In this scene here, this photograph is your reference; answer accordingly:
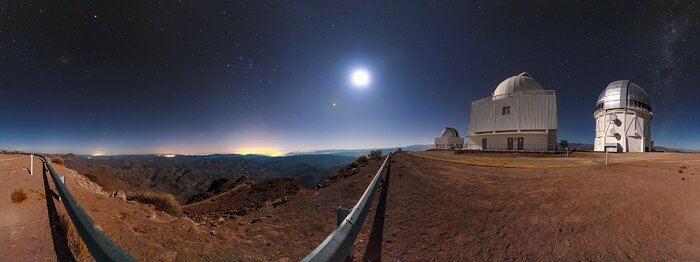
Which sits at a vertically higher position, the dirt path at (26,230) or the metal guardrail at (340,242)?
the metal guardrail at (340,242)

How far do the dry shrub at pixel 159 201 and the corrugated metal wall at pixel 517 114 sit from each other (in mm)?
31650

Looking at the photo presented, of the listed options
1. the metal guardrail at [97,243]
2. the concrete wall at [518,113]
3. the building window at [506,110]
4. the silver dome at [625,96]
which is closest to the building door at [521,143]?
the concrete wall at [518,113]

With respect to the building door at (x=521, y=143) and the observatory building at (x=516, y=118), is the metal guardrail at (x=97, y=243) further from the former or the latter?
the building door at (x=521, y=143)

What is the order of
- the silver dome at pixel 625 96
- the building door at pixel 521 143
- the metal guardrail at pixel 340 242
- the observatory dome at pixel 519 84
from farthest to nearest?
the silver dome at pixel 625 96 → the observatory dome at pixel 519 84 → the building door at pixel 521 143 → the metal guardrail at pixel 340 242

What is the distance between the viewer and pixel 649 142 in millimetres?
34375

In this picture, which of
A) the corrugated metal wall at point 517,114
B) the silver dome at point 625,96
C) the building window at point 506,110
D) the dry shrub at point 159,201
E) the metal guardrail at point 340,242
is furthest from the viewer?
the silver dome at point 625,96

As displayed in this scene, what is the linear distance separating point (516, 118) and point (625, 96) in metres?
16.0

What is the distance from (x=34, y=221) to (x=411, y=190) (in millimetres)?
7484

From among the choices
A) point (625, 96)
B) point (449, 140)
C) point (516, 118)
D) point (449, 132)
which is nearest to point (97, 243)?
point (516, 118)

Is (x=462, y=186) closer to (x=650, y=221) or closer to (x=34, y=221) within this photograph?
(x=650, y=221)

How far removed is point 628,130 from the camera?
1294 inches

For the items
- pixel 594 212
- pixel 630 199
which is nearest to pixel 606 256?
pixel 594 212

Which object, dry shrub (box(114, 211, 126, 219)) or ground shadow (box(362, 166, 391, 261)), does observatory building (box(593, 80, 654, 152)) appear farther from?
dry shrub (box(114, 211, 126, 219))

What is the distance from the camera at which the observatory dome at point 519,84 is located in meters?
32.6
